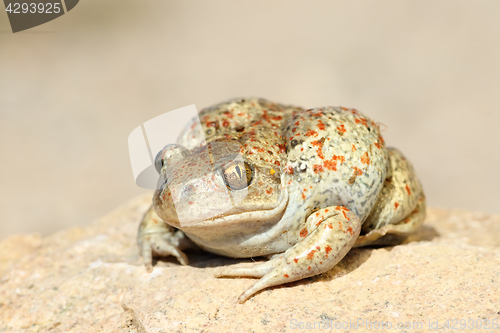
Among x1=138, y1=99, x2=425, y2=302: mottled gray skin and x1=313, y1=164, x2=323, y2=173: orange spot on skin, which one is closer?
x1=138, y1=99, x2=425, y2=302: mottled gray skin

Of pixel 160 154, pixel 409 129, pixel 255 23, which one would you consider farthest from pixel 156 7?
pixel 160 154

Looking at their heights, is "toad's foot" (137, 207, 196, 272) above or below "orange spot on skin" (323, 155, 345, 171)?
below

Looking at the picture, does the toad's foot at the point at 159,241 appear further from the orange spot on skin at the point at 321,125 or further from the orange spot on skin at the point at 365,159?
the orange spot on skin at the point at 365,159

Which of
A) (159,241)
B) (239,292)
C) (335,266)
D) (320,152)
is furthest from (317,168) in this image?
(159,241)

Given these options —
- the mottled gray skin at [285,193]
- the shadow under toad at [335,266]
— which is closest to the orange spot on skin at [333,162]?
the mottled gray skin at [285,193]

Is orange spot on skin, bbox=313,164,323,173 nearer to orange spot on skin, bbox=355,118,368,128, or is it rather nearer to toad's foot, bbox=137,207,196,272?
orange spot on skin, bbox=355,118,368,128

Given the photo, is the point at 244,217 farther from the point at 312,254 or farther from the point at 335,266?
the point at 335,266

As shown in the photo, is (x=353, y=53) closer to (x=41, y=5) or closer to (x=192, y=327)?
(x=41, y=5)

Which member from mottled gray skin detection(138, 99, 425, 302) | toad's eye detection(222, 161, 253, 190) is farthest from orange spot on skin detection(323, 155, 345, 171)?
toad's eye detection(222, 161, 253, 190)
